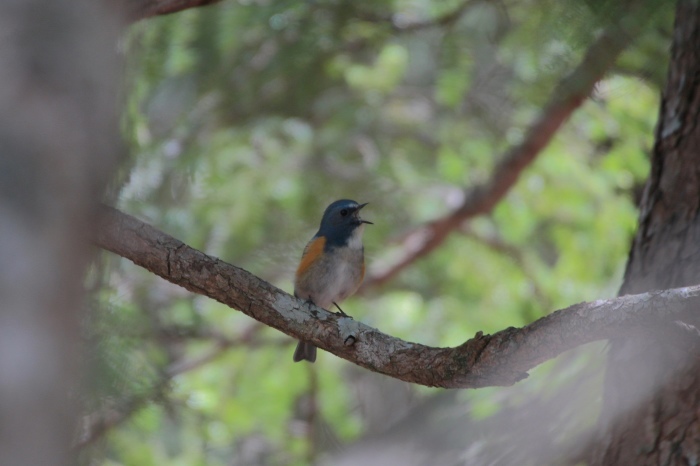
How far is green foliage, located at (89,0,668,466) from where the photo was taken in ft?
17.9

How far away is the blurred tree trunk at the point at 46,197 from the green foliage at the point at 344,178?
3.50 metres

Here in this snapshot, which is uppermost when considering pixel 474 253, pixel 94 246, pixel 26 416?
pixel 474 253

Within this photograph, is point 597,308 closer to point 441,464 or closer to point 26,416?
point 26,416

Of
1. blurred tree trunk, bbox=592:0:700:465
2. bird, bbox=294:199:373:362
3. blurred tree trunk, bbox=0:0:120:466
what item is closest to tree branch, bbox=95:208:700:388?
blurred tree trunk, bbox=592:0:700:465

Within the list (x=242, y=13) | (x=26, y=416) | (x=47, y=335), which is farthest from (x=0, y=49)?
(x=242, y=13)

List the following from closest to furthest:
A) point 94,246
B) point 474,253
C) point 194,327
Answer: point 94,246 → point 194,327 → point 474,253

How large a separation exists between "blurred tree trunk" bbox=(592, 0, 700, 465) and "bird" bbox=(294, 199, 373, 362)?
70.6 inches

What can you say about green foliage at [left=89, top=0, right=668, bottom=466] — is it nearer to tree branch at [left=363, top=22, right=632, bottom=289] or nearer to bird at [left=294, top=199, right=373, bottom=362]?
tree branch at [left=363, top=22, right=632, bottom=289]

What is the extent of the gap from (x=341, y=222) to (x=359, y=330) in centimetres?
210

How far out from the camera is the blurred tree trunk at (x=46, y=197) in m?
1.27

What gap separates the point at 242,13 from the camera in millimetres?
5395

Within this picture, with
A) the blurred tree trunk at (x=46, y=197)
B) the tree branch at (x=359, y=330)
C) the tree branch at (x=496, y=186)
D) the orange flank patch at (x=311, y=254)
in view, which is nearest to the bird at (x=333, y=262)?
the orange flank patch at (x=311, y=254)

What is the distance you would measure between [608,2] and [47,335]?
300 centimetres

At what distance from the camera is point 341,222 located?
5.01m
